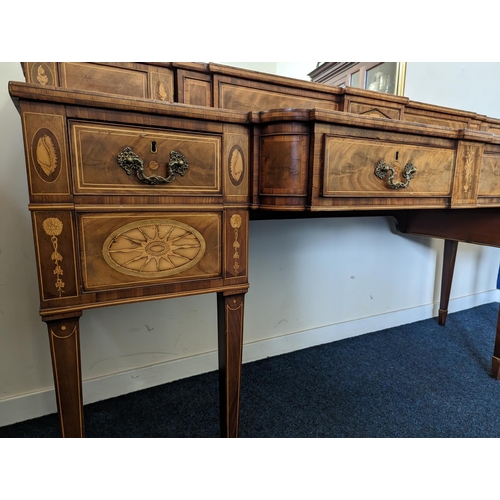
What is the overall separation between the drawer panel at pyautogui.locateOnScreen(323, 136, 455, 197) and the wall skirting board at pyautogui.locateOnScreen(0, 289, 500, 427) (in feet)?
2.81

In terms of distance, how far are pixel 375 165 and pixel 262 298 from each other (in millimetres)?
769

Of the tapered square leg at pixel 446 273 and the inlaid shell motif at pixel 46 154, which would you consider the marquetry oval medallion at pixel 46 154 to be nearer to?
the inlaid shell motif at pixel 46 154

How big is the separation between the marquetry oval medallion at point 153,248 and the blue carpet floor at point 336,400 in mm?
593

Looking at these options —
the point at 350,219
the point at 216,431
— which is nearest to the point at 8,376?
the point at 216,431

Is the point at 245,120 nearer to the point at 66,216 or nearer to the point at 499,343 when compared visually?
the point at 66,216

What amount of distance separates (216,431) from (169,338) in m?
0.38

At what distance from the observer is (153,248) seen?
1.99ft

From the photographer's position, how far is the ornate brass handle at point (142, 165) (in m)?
0.56

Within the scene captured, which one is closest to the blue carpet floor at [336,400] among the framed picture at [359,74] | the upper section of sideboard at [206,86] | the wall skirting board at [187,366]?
the wall skirting board at [187,366]

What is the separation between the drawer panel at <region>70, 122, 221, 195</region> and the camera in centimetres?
54

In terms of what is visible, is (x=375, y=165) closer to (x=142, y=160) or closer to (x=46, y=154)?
(x=142, y=160)

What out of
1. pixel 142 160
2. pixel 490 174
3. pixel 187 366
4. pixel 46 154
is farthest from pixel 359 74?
pixel 187 366

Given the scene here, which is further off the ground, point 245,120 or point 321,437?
point 245,120

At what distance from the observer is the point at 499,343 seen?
4.08ft
